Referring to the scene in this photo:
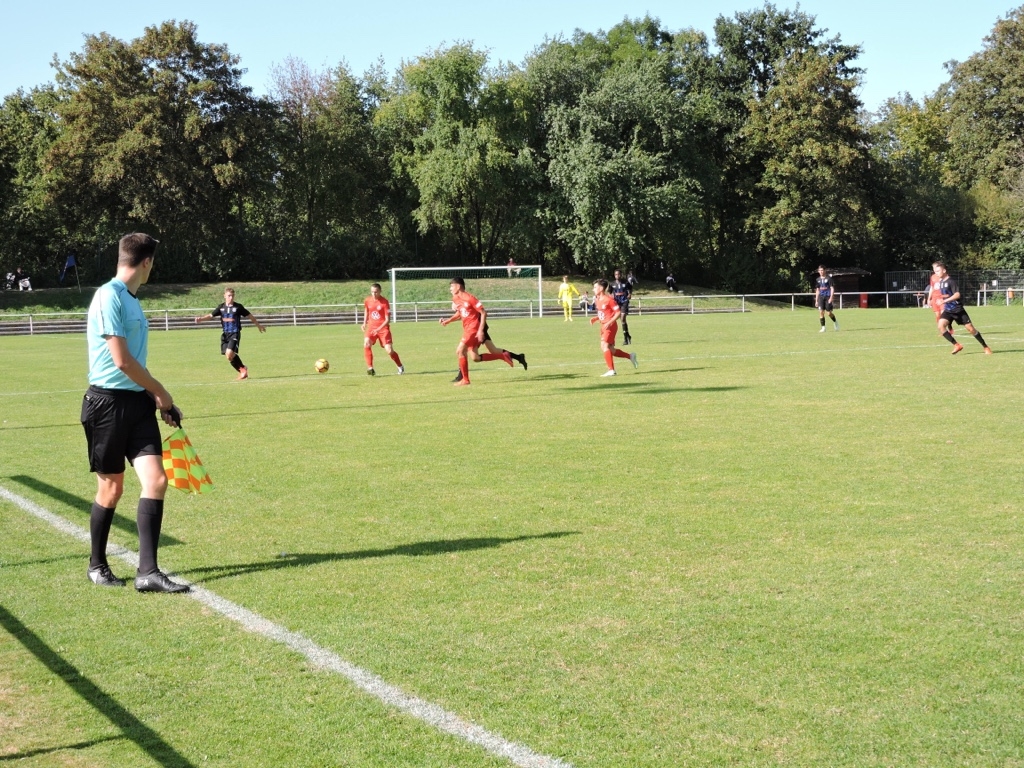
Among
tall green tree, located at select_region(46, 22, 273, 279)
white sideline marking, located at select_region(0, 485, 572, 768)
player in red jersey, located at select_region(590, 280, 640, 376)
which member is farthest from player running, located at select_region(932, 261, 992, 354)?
tall green tree, located at select_region(46, 22, 273, 279)

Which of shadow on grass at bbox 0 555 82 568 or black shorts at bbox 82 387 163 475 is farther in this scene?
shadow on grass at bbox 0 555 82 568

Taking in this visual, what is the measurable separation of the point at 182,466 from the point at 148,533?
0.46m

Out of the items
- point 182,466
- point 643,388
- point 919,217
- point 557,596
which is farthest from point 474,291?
point 557,596

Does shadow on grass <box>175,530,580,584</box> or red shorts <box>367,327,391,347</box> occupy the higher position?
red shorts <box>367,327,391,347</box>

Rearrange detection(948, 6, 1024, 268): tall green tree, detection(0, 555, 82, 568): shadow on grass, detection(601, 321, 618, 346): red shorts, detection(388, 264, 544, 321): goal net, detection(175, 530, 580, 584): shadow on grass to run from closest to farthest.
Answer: detection(175, 530, 580, 584): shadow on grass
detection(0, 555, 82, 568): shadow on grass
detection(601, 321, 618, 346): red shorts
detection(388, 264, 544, 321): goal net
detection(948, 6, 1024, 268): tall green tree

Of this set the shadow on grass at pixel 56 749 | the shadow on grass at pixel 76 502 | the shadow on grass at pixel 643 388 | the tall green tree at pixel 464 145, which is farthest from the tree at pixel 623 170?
the shadow on grass at pixel 56 749

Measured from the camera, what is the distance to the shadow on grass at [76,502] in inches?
312

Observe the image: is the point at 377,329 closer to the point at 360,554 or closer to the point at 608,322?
the point at 608,322

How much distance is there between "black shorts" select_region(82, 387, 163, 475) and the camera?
6441mm

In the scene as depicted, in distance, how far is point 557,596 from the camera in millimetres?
6191

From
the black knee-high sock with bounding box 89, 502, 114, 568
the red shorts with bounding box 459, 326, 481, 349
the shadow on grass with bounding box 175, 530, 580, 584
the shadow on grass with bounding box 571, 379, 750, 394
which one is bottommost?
the shadow on grass with bounding box 175, 530, 580, 584

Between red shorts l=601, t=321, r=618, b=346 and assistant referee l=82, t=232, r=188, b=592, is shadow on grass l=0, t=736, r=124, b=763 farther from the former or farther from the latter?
red shorts l=601, t=321, r=618, b=346

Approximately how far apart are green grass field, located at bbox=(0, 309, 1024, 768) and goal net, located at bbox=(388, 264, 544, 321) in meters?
41.9

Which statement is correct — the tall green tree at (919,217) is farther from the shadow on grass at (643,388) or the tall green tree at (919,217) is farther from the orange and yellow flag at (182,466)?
the orange and yellow flag at (182,466)
